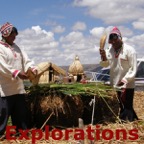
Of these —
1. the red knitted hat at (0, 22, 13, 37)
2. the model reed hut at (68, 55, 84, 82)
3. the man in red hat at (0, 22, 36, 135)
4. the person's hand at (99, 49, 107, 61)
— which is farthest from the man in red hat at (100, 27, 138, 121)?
the model reed hut at (68, 55, 84, 82)

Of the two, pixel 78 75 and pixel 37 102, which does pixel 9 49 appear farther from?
pixel 78 75

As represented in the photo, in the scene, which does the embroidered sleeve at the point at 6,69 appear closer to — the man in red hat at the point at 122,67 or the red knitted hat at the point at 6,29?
the red knitted hat at the point at 6,29

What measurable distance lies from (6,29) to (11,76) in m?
0.69

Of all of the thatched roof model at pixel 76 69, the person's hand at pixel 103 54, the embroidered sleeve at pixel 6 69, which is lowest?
the thatched roof model at pixel 76 69

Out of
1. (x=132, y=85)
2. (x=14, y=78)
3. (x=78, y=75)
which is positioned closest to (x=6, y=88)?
(x=14, y=78)

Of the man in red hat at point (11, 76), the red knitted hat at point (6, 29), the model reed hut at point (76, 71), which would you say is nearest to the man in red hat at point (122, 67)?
the man in red hat at point (11, 76)

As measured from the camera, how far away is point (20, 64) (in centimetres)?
573

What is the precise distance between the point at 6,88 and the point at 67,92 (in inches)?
38.1

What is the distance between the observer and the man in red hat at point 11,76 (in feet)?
18.0

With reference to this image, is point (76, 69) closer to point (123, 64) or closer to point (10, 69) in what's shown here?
point (123, 64)

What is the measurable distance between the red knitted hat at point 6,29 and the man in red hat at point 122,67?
150 centimetres

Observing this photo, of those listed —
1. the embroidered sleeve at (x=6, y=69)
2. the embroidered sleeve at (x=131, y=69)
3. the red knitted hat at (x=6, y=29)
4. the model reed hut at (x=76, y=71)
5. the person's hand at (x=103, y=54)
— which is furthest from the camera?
the model reed hut at (x=76, y=71)

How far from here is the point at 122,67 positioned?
612 cm

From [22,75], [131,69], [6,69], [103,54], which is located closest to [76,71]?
[103,54]
